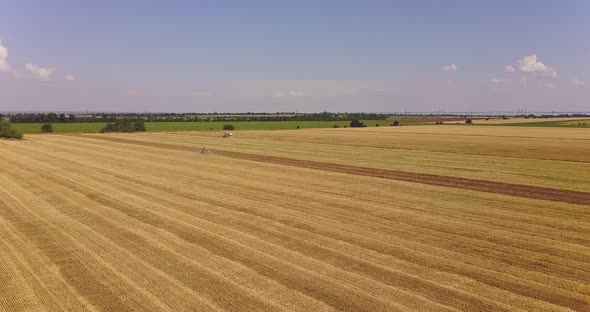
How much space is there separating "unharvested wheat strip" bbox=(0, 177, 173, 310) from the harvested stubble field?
6cm

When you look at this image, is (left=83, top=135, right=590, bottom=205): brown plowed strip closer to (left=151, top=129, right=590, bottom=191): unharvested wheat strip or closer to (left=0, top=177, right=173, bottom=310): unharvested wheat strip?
(left=151, top=129, right=590, bottom=191): unharvested wheat strip

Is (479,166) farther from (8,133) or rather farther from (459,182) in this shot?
(8,133)

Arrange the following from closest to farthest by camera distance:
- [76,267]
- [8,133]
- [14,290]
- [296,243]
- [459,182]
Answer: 1. [14,290]
2. [76,267]
3. [296,243]
4. [459,182]
5. [8,133]

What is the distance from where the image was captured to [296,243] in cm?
→ 1470

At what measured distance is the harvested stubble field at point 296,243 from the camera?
10477 millimetres

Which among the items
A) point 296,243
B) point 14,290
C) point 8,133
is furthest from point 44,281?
point 8,133

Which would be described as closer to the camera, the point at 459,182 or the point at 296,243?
the point at 296,243

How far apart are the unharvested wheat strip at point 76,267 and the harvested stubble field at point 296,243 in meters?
0.06

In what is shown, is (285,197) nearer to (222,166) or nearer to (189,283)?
(189,283)

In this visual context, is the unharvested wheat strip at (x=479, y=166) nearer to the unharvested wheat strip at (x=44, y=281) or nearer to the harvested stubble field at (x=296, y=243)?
the harvested stubble field at (x=296, y=243)

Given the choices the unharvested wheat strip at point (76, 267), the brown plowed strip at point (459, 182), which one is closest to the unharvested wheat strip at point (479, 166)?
the brown plowed strip at point (459, 182)

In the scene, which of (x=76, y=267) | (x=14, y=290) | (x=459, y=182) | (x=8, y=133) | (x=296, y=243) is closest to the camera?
(x=14, y=290)

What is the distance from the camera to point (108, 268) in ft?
40.6

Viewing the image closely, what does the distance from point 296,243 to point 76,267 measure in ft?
20.4
